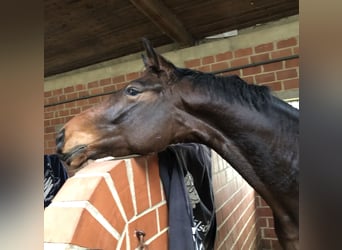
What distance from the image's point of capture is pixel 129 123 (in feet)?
3.21

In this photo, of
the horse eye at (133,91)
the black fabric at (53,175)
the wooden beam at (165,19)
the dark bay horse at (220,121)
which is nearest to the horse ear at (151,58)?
the dark bay horse at (220,121)

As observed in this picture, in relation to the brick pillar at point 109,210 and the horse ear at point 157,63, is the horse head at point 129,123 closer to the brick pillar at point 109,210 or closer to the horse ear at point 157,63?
the horse ear at point 157,63

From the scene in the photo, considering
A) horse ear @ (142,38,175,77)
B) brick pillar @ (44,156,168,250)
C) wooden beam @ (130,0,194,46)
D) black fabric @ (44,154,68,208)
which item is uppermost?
wooden beam @ (130,0,194,46)

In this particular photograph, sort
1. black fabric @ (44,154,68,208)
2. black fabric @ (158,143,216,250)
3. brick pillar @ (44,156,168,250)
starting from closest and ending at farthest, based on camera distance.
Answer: brick pillar @ (44,156,168,250)
black fabric @ (158,143,216,250)
black fabric @ (44,154,68,208)

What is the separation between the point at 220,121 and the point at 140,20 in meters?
1.22

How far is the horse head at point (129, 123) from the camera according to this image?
922 millimetres

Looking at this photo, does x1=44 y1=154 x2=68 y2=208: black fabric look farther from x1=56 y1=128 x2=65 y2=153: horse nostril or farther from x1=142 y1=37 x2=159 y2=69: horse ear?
x1=142 y1=37 x2=159 y2=69: horse ear

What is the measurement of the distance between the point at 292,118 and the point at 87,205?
79 centimetres

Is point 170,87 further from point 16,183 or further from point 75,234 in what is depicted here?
point 16,183

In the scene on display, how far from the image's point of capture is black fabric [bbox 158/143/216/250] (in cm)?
79

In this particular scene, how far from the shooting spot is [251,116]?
1.05 metres

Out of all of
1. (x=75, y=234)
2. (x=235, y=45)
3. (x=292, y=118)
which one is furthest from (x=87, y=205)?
(x=235, y=45)

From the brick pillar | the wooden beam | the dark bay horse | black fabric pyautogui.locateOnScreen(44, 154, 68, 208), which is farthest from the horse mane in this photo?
black fabric pyautogui.locateOnScreen(44, 154, 68, 208)

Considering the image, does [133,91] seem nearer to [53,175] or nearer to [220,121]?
[220,121]
